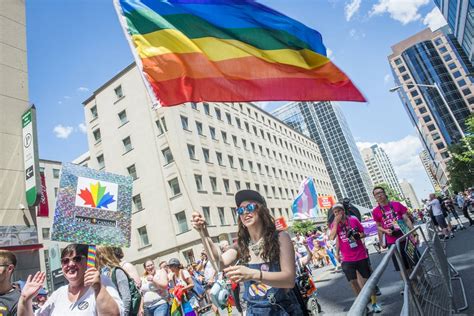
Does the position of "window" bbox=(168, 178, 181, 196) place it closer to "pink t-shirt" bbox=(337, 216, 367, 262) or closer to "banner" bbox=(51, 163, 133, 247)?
"pink t-shirt" bbox=(337, 216, 367, 262)

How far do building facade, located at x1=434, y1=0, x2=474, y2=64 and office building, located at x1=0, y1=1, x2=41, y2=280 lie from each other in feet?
167

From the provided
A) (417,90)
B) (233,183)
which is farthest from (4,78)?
(417,90)

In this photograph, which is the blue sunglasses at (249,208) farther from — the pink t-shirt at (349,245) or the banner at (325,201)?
the banner at (325,201)

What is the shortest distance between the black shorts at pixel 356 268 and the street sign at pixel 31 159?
39.4 feet

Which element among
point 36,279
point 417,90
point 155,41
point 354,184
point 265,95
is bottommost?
point 36,279

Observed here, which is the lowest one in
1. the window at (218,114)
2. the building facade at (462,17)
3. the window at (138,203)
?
the window at (138,203)

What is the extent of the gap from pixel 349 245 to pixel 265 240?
12.5ft

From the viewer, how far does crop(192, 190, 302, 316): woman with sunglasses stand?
238 cm

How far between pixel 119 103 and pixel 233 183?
1444cm

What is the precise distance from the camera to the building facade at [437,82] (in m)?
100

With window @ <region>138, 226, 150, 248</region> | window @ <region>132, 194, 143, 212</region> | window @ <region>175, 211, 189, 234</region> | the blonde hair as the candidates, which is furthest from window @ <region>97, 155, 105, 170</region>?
the blonde hair

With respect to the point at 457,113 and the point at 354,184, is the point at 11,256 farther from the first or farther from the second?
the point at 354,184

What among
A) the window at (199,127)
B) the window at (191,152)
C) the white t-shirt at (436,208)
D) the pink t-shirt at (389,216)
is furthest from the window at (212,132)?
the pink t-shirt at (389,216)

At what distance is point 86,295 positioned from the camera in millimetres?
2846
